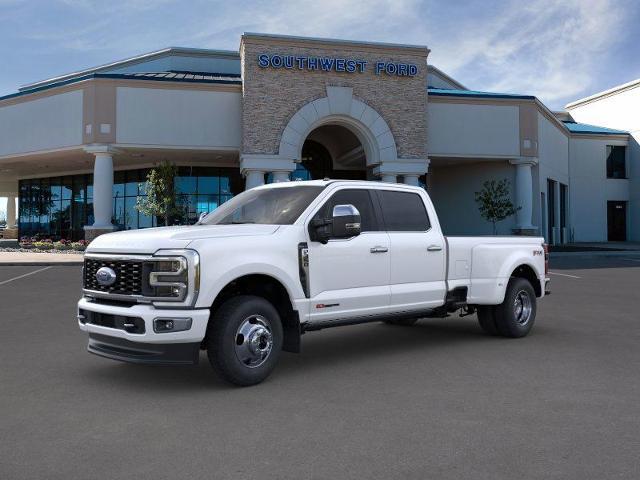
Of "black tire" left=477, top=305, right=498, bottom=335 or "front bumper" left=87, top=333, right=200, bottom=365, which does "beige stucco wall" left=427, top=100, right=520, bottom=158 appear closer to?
"black tire" left=477, top=305, right=498, bottom=335

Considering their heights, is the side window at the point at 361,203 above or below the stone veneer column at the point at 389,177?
below

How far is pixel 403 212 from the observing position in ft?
25.1

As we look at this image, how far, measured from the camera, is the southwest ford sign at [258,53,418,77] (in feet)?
94.0

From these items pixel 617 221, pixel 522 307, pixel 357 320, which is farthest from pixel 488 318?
pixel 617 221

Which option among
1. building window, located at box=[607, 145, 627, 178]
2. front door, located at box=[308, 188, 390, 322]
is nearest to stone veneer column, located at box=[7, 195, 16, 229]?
building window, located at box=[607, 145, 627, 178]

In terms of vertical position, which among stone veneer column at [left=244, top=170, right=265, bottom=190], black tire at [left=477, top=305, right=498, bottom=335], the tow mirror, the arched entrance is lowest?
black tire at [left=477, top=305, right=498, bottom=335]

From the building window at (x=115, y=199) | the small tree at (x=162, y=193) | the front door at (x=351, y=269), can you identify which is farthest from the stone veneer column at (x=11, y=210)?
the front door at (x=351, y=269)

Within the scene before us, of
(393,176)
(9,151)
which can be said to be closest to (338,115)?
(393,176)

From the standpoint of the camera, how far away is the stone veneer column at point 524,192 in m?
33.4

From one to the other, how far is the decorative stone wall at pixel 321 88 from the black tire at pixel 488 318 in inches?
843

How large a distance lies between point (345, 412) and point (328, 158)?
111 feet

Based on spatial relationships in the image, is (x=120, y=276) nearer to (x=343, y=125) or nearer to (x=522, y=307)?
(x=522, y=307)

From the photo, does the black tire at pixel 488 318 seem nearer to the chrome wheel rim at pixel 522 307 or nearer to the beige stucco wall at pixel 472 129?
the chrome wheel rim at pixel 522 307

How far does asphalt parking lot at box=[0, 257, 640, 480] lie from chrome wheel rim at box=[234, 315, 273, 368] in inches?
11.1
